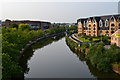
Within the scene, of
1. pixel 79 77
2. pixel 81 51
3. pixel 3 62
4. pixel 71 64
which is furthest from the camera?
pixel 81 51

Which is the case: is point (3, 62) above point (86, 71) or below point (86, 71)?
above

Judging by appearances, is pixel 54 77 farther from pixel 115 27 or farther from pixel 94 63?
pixel 115 27

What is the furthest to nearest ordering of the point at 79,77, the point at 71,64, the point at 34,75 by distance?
the point at 71,64
the point at 34,75
the point at 79,77

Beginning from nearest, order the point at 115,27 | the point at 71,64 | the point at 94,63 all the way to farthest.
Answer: the point at 94,63 < the point at 71,64 < the point at 115,27

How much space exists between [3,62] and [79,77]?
8.82 meters

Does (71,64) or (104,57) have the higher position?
(104,57)

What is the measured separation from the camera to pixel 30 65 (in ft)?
79.8

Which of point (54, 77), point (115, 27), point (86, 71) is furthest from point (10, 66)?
point (115, 27)

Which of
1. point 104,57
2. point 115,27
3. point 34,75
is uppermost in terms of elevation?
point 115,27

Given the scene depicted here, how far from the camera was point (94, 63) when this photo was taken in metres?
20.9

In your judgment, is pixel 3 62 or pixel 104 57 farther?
pixel 104 57

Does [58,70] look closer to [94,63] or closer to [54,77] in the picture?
[54,77]

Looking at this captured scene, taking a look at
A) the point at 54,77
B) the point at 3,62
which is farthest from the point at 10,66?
the point at 54,77

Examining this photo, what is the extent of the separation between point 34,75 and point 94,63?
7427mm
